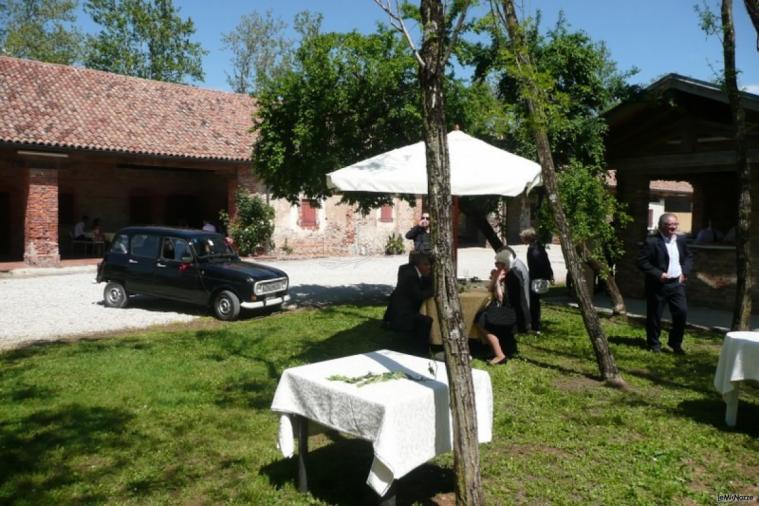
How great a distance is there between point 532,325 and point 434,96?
6.73 m

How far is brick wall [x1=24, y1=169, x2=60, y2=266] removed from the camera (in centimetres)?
1862

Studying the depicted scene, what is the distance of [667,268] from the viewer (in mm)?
8070

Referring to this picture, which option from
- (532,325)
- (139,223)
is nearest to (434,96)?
(532,325)

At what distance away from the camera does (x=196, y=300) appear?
1159 centimetres

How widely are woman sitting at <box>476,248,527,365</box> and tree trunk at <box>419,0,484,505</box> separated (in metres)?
4.08

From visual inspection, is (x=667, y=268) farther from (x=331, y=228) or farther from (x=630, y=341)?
(x=331, y=228)

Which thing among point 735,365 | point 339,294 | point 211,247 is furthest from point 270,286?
point 735,365

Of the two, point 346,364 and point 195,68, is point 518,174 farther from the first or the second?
point 195,68

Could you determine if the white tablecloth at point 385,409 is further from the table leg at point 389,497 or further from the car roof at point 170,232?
the car roof at point 170,232

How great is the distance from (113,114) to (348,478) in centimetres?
2031

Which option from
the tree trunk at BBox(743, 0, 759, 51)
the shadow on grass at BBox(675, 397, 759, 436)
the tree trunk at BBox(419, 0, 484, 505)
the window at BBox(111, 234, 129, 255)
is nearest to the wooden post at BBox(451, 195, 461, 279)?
the tree trunk at BBox(419, 0, 484, 505)

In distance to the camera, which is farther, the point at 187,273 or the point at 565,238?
the point at 187,273

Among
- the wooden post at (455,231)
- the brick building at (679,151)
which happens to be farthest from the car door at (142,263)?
the brick building at (679,151)

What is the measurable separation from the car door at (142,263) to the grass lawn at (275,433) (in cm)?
344
